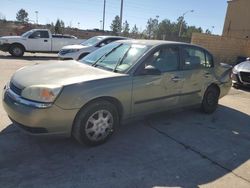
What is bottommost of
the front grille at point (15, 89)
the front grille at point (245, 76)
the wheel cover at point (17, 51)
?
the wheel cover at point (17, 51)

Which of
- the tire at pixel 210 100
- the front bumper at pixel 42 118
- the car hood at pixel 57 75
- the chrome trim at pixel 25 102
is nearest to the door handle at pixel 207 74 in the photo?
the tire at pixel 210 100

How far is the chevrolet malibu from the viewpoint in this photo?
134 inches

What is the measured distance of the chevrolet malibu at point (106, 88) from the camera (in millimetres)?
3406

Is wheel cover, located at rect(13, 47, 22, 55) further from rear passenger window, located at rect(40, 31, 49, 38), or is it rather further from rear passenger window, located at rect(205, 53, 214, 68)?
rear passenger window, located at rect(205, 53, 214, 68)

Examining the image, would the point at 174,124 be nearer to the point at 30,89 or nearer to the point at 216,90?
the point at 216,90

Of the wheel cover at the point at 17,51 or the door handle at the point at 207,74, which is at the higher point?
the door handle at the point at 207,74

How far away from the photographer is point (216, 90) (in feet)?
19.9

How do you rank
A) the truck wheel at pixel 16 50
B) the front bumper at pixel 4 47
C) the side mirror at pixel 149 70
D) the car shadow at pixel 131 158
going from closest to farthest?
the car shadow at pixel 131 158, the side mirror at pixel 149 70, the front bumper at pixel 4 47, the truck wheel at pixel 16 50

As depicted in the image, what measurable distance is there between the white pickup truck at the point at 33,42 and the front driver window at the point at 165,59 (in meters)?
12.3

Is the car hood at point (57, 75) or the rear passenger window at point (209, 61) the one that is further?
the rear passenger window at point (209, 61)

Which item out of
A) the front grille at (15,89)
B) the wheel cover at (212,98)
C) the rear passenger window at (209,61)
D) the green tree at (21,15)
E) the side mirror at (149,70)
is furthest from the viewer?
the green tree at (21,15)

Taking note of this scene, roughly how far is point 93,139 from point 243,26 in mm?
25393

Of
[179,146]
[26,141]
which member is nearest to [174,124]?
[179,146]

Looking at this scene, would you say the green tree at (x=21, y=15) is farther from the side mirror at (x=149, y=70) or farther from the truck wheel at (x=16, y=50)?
the side mirror at (x=149, y=70)
